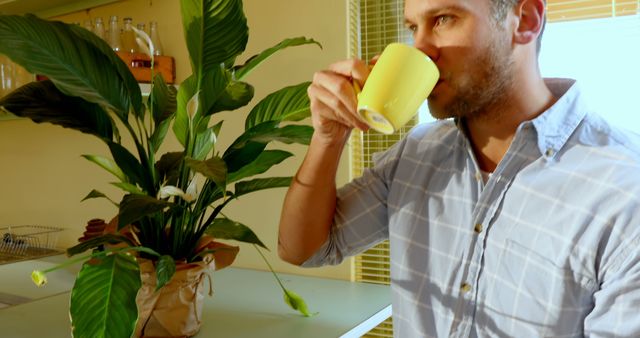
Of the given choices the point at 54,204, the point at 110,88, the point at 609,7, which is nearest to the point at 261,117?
A: the point at 110,88

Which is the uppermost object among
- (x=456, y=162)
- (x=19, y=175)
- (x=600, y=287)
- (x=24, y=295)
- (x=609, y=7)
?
(x=609, y=7)

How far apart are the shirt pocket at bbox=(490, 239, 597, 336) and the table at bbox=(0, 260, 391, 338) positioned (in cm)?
42

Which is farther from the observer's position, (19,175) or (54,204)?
(19,175)

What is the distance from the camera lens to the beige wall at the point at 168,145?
146cm

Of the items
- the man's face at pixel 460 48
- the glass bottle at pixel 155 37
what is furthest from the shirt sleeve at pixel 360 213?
the glass bottle at pixel 155 37

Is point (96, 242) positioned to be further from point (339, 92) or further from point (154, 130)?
point (339, 92)

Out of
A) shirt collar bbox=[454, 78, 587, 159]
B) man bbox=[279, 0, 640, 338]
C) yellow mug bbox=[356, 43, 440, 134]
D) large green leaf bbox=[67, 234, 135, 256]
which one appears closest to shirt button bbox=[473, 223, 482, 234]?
man bbox=[279, 0, 640, 338]

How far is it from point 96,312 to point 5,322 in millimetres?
549

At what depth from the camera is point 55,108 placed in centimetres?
90

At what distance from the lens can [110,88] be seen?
34.6 inches

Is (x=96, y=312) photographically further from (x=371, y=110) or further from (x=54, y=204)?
(x=54, y=204)

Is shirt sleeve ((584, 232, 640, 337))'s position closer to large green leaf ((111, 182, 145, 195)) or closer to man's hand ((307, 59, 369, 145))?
man's hand ((307, 59, 369, 145))

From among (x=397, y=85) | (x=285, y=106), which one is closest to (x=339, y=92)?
(x=397, y=85)

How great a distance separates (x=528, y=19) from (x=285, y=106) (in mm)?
463
